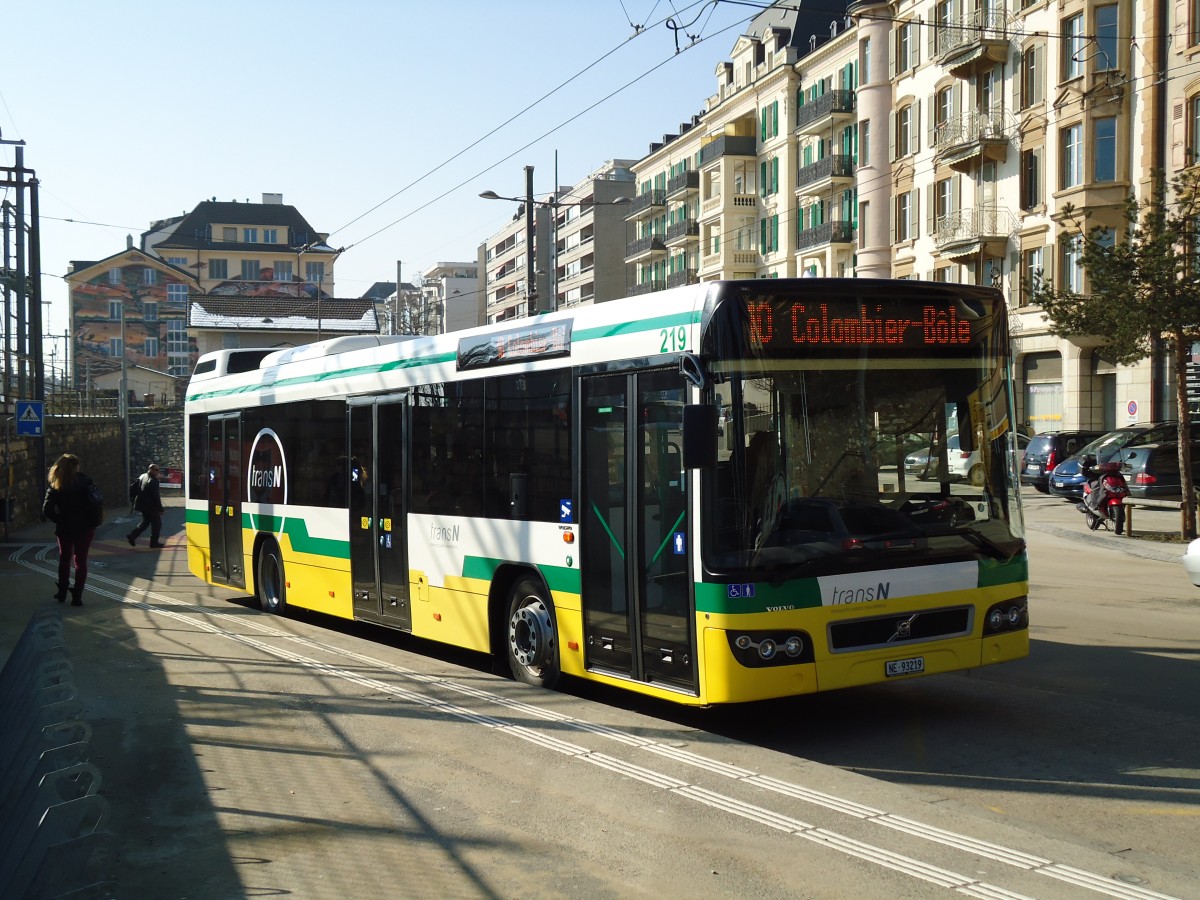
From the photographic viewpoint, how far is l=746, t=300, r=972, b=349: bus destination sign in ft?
25.6

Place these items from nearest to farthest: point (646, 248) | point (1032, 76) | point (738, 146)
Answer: point (1032, 76), point (738, 146), point (646, 248)

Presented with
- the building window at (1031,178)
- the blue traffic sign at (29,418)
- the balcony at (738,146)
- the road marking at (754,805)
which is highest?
the balcony at (738,146)

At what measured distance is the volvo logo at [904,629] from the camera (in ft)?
26.3

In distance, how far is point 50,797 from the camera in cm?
493

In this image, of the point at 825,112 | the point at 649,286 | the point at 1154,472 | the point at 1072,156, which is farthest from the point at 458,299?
the point at 1154,472

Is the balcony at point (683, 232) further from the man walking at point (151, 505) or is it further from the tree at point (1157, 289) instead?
the tree at point (1157, 289)

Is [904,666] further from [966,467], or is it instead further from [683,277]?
[683,277]

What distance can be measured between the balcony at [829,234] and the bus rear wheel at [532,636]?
49.9m

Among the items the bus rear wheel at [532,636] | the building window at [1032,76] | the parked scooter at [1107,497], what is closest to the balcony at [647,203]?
the building window at [1032,76]

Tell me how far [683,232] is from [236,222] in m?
74.1

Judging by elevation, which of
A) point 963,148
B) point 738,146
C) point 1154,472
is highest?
point 738,146

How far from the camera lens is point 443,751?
7195 mm

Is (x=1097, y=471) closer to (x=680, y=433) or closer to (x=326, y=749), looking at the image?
(x=680, y=433)

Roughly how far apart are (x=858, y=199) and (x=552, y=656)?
4815 centimetres
